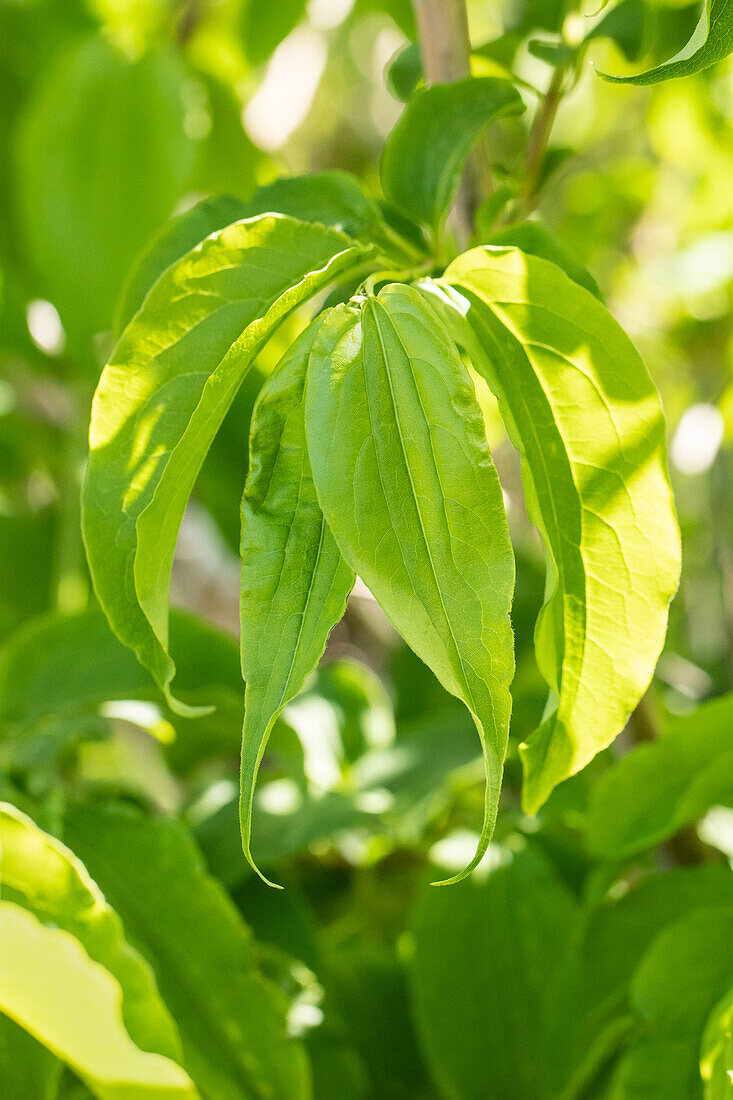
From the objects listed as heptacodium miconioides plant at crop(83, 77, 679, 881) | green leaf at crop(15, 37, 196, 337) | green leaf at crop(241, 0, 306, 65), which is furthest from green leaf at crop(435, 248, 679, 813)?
green leaf at crop(241, 0, 306, 65)

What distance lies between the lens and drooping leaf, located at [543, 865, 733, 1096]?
0.27 m

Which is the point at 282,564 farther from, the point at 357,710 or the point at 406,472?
the point at 357,710

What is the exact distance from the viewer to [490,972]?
314 millimetres

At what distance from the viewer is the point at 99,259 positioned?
43 cm

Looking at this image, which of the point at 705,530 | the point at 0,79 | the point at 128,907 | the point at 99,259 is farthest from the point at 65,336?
the point at 705,530

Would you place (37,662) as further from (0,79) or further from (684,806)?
(0,79)

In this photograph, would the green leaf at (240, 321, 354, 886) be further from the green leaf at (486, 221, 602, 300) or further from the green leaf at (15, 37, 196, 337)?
the green leaf at (15, 37, 196, 337)

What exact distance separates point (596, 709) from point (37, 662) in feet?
0.66

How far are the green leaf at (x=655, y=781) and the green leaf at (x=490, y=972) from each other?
6cm

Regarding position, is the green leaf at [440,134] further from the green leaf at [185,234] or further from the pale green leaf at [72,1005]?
the pale green leaf at [72,1005]

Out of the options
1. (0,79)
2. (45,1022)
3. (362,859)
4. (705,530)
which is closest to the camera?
(45,1022)

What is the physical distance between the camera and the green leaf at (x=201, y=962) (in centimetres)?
23

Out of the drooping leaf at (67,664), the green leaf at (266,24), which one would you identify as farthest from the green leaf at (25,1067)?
the green leaf at (266,24)

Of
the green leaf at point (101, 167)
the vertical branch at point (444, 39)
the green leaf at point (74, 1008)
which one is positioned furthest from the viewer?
the green leaf at point (101, 167)
